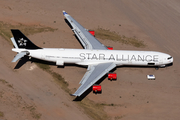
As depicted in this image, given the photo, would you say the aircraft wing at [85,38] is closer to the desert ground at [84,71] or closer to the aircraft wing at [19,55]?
the desert ground at [84,71]

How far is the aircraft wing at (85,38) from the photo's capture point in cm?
5224

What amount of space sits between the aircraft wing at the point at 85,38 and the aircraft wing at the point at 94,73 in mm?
7134

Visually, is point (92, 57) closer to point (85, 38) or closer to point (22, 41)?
point (85, 38)

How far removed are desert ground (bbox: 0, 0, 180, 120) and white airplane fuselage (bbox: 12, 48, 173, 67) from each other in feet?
9.49

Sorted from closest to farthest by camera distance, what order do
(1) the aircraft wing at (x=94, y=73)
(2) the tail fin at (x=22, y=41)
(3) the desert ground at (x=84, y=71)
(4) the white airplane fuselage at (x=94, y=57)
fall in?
1. (3) the desert ground at (x=84, y=71)
2. (1) the aircraft wing at (x=94, y=73)
3. (2) the tail fin at (x=22, y=41)
4. (4) the white airplane fuselage at (x=94, y=57)

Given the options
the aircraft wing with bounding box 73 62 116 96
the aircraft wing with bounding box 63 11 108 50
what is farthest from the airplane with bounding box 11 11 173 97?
the aircraft wing with bounding box 63 11 108 50

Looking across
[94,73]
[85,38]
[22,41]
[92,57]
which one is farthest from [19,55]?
[94,73]

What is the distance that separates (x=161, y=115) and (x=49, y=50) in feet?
105

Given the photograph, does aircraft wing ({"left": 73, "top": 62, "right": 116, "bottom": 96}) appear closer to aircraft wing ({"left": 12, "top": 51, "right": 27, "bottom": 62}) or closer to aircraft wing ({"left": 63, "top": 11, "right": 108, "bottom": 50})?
aircraft wing ({"left": 63, "top": 11, "right": 108, "bottom": 50})

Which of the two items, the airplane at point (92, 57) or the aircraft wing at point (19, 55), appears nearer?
the aircraft wing at point (19, 55)

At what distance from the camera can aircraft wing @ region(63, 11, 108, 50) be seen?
5224cm

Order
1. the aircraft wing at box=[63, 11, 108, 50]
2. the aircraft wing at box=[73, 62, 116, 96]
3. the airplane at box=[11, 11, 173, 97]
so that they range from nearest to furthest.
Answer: the aircraft wing at box=[73, 62, 116, 96] < the airplane at box=[11, 11, 173, 97] < the aircraft wing at box=[63, 11, 108, 50]

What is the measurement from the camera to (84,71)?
1928 inches

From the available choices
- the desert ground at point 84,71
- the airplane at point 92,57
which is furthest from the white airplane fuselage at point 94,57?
the desert ground at point 84,71
